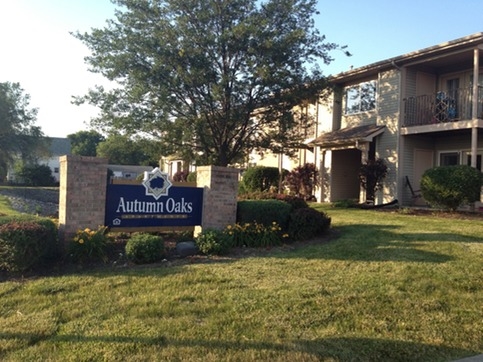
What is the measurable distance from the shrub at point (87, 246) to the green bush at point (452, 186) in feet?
35.5

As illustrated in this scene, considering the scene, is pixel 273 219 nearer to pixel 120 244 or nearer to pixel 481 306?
pixel 120 244

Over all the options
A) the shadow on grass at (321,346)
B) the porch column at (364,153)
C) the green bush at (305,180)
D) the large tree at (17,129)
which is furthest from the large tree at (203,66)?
the large tree at (17,129)

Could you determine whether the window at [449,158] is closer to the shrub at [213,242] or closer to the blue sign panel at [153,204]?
the blue sign panel at [153,204]

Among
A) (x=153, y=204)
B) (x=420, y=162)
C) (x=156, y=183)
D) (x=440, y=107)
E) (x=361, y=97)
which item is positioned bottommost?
(x=153, y=204)

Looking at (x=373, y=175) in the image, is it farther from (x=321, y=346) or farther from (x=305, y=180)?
(x=321, y=346)

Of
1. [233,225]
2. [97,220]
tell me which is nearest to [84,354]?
[97,220]

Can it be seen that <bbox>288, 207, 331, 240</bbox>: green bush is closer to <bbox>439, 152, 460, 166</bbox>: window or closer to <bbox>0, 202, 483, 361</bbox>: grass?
<bbox>0, 202, 483, 361</bbox>: grass

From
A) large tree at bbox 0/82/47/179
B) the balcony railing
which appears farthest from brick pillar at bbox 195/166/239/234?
large tree at bbox 0/82/47/179

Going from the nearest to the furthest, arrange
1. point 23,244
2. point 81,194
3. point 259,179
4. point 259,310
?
1. point 259,310
2. point 23,244
3. point 81,194
4. point 259,179

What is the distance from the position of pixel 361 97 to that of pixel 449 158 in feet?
15.1

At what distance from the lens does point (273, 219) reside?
9148 millimetres

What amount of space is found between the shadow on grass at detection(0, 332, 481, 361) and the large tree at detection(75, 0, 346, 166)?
37.4 feet

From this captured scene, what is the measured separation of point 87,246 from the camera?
701 centimetres

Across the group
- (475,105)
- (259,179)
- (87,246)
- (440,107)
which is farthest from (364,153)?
(87,246)
